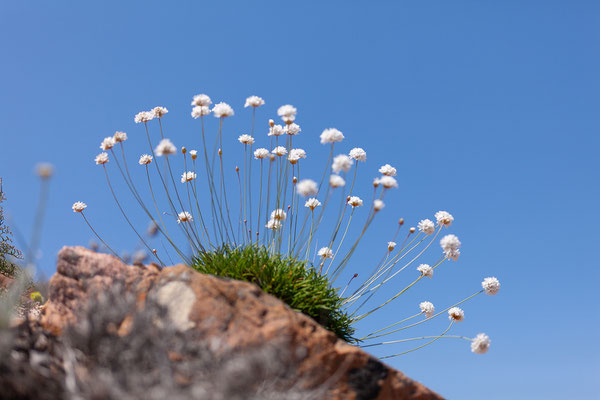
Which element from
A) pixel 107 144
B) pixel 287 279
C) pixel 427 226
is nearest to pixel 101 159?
pixel 107 144

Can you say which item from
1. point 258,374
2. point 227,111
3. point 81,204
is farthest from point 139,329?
point 81,204

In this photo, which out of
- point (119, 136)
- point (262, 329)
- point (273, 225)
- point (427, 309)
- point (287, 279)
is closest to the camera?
point (262, 329)

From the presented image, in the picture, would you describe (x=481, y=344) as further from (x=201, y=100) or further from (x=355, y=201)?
(x=201, y=100)

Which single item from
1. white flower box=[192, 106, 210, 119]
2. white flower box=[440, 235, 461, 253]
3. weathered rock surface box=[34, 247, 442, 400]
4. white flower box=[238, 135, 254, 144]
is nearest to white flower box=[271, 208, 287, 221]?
white flower box=[238, 135, 254, 144]

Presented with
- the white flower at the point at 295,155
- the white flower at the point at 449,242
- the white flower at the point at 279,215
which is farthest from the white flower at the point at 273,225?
the white flower at the point at 449,242

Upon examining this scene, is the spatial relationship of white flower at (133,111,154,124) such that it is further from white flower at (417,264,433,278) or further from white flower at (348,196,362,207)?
white flower at (417,264,433,278)
